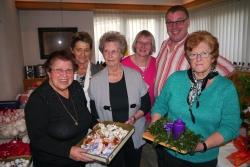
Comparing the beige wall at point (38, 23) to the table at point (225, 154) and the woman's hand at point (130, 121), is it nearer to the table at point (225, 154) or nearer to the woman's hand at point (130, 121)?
the woman's hand at point (130, 121)

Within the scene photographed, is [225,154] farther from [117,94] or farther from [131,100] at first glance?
[117,94]

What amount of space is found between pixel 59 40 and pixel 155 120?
424 centimetres

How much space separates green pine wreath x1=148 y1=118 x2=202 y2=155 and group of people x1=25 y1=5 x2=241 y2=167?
55mm

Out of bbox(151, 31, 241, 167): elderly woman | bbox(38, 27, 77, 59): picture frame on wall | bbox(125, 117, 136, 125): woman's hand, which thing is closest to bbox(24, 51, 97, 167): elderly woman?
bbox(125, 117, 136, 125): woman's hand

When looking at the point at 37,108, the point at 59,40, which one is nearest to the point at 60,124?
the point at 37,108

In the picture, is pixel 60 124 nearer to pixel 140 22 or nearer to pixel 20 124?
pixel 20 124

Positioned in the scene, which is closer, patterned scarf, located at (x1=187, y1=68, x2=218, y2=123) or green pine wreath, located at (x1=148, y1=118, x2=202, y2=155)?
green pine wreath, located at (x1=148, y1=118, x2=202, y2=155)

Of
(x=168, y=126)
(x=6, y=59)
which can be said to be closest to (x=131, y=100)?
(x=168, y=126)

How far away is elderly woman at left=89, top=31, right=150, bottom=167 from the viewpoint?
167 centimetres

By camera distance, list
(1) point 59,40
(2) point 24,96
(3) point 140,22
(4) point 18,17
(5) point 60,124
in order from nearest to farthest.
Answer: (5) point 60,124
(2) point 24,96
(4) point 18,17
(1) point 59,40
(3) point 140,22

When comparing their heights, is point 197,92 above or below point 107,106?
above

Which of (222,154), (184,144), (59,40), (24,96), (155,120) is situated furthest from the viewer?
(59,40)

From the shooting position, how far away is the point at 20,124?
2006 millimetres

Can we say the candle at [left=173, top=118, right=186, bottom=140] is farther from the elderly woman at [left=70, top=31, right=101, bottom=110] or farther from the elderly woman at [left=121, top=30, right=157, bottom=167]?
the elderly woman at [left=70, top=31, right=101, bottom=110]
